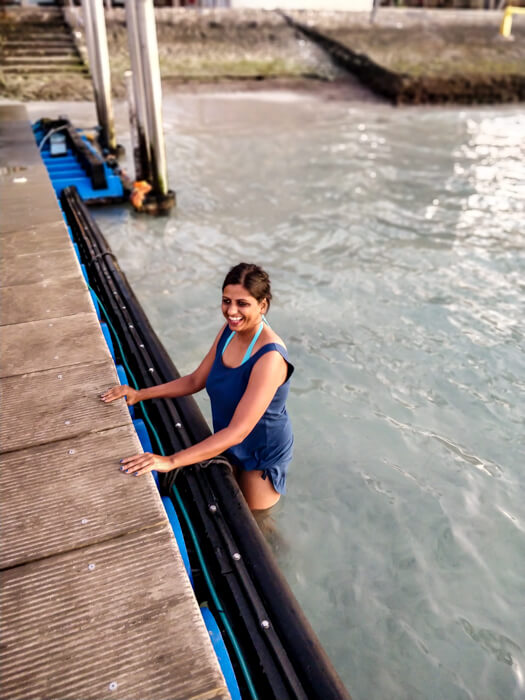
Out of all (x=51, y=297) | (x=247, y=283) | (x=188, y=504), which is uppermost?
(x=247, y=283)

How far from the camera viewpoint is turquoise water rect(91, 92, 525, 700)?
8.99 ft

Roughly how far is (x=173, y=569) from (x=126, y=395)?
1084mm

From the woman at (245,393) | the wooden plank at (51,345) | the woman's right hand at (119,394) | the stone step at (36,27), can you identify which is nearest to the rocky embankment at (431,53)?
the stone step at (36,27)

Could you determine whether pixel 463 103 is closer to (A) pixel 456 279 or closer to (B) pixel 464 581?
(A) pixel 456 279

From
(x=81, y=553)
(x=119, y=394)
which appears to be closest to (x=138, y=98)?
(x=119, y=394)

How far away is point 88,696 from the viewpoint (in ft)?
4.91

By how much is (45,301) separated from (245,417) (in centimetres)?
201

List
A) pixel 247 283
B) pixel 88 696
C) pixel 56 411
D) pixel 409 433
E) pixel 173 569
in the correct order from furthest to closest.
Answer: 1. pixel 409 433
2. pixel 56 411
3. pixel 247 283
4. pixel 173 569
5. pixel 88 696

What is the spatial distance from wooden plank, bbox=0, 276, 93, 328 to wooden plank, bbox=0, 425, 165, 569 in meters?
1.34

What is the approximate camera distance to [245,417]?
2.32m

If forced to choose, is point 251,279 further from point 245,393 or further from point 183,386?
point 183,386

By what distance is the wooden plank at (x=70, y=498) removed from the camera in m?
1.93

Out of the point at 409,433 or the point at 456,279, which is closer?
the point at 409,433

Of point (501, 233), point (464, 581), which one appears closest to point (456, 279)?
point (501, 233)
